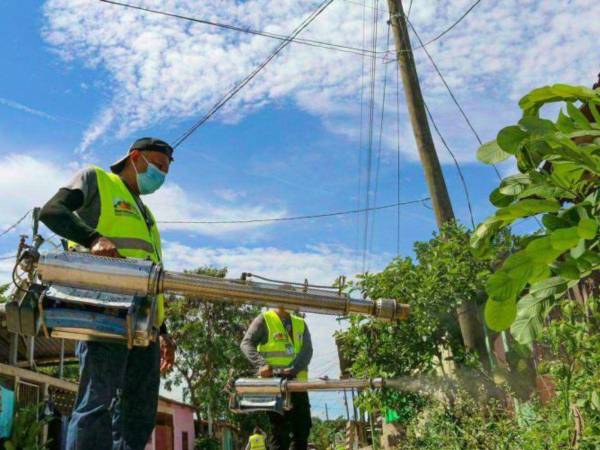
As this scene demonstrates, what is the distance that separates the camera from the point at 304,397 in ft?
17.5

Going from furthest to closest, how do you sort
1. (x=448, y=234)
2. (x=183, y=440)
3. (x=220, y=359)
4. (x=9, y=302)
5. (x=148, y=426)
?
1. (x=183, y=440)
2. (x=220, y=359)
3. (x=448, y=234)
4. (x=148, y=426)
5. (x=9, y=302)

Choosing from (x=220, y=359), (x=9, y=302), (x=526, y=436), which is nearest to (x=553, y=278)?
(x=9, y=302)

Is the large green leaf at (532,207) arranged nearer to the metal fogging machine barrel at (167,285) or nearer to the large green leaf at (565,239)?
the large green leaf at (565,239)

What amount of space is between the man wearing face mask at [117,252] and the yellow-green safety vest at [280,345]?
244 cm

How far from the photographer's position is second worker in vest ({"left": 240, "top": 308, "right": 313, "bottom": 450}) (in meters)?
5.21

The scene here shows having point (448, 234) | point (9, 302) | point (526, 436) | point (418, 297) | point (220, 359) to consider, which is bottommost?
point (526, 436)

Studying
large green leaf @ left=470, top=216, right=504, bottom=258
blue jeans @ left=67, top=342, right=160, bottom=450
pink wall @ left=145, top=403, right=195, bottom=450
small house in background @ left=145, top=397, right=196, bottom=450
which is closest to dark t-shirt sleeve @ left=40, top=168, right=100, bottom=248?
blue jeans @ left=67, top=342, right=160, bottom=450

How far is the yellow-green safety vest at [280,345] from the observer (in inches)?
218

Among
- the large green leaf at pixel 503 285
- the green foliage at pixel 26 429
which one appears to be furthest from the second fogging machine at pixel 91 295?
the green foliage at pixel 26 429

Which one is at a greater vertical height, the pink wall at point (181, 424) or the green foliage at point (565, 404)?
the pink wall at point (181, 424)

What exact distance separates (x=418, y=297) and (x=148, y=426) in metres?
3.31

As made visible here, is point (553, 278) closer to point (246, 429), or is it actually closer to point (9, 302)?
point (9, 302)

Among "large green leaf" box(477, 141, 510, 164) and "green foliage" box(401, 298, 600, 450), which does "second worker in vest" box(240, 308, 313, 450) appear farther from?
"large green leaf" box(477, 141, 510, 164)

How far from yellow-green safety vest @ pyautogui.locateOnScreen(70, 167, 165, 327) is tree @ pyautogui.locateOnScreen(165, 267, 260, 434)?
24331mm
